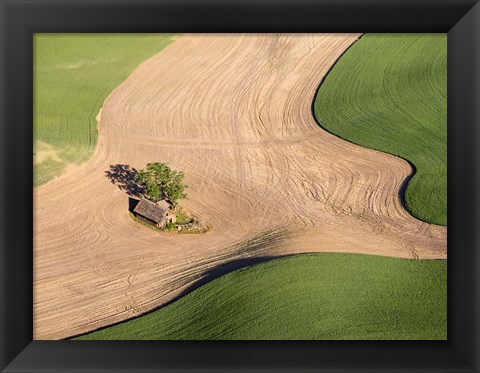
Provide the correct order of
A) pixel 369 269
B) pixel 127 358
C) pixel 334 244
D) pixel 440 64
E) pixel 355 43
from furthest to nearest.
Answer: pixel 355 43, pixel 440 64, pixel 334 244, pixel 369 269, pixel 127 358

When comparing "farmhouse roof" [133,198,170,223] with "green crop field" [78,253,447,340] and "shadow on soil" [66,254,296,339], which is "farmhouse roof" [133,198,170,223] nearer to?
"shadow on soil" [66,254,296,339]

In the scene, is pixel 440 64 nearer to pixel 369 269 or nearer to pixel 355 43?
pixel 355 43

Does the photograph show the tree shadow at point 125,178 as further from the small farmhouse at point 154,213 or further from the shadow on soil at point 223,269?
the shadow on soil at point 223,269
